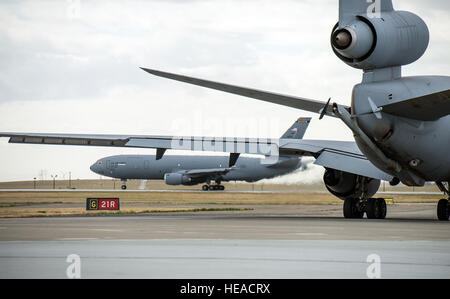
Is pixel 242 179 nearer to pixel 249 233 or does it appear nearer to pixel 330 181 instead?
pixel 330 181

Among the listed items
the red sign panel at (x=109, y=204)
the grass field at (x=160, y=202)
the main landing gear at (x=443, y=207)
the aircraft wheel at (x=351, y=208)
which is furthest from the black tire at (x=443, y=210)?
the red sign panel at (x=109, y=204)

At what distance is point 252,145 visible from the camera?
27.0m

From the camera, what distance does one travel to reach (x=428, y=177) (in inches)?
965

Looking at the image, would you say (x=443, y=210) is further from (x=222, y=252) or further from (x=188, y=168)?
(x=188, y=168)

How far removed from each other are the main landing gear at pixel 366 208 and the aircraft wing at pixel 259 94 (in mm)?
5786

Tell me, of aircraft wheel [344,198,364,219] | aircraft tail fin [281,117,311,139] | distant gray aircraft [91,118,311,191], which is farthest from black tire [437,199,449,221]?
distant gray aircraft [91,118,311,191]

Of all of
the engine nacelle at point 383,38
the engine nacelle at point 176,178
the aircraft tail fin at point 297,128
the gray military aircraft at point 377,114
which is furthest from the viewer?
the engine nacelle at point 176,178

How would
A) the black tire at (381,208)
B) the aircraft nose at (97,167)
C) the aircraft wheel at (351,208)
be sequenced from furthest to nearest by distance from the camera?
1. the aircraft nose at (97,167)
2. the aircraft wheel at (351,208)
3. the black tire at (381,208)

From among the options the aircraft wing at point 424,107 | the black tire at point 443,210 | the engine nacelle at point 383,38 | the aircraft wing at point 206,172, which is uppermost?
the aircraft wing at point 206,172

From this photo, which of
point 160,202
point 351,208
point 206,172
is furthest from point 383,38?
point 206,172

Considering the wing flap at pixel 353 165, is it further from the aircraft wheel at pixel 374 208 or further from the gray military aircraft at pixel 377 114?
the aircraft wheel at pixel 374 208

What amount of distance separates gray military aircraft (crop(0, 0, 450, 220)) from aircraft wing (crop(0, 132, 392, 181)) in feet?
0.12

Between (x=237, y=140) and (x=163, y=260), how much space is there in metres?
16.0

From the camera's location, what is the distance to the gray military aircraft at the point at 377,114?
64.9 ft
